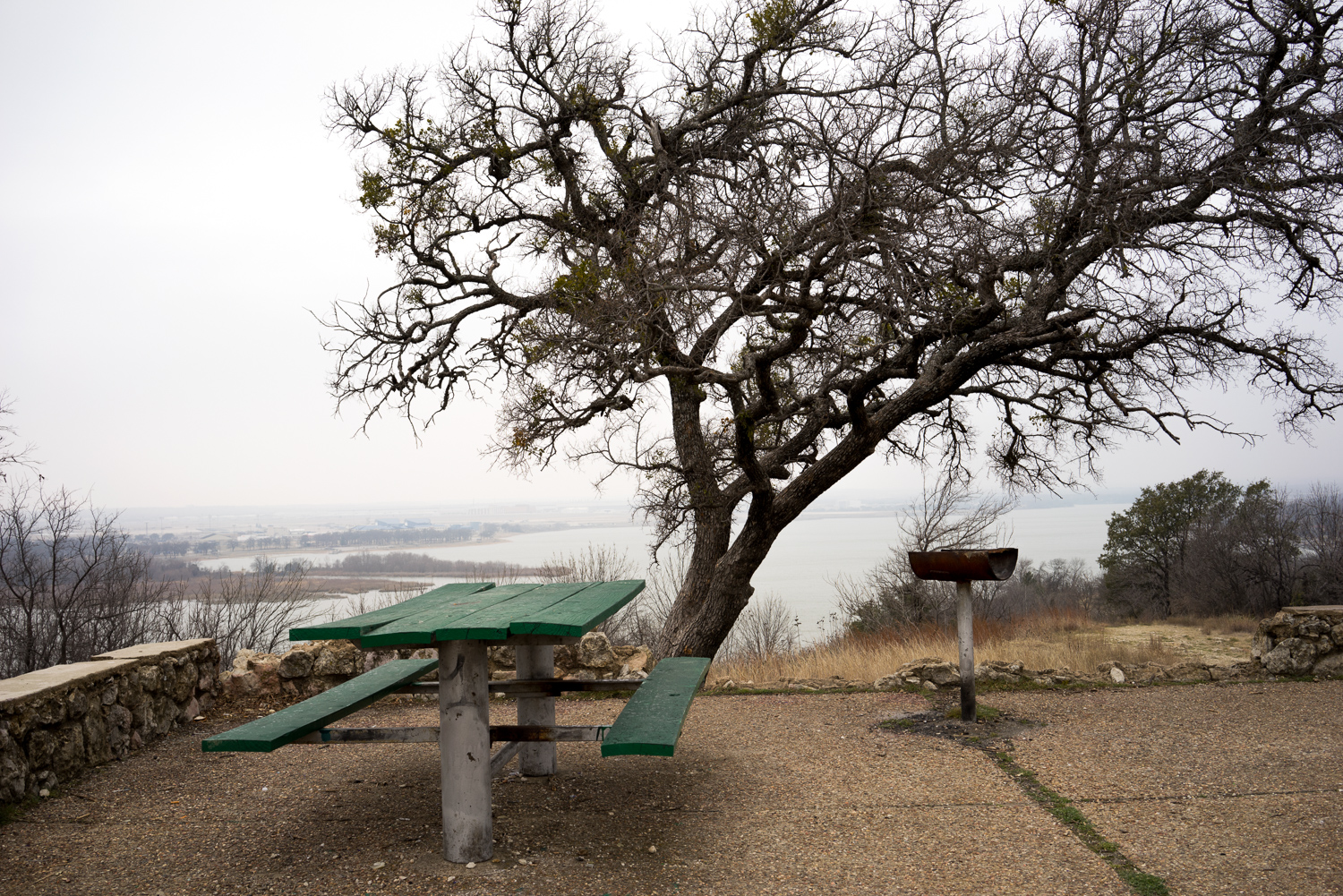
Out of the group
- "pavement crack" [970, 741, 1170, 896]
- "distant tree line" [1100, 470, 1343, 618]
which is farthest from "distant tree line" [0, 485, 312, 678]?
"distant tree line" [1100, 470, 1343, 618]

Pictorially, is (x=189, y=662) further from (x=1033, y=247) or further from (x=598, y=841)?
(x=1033, y=247)

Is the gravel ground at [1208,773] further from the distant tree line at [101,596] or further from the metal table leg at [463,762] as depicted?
the distant tree line at [101,596]

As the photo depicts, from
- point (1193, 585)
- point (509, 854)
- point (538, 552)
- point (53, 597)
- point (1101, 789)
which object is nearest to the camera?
point (509, 854)

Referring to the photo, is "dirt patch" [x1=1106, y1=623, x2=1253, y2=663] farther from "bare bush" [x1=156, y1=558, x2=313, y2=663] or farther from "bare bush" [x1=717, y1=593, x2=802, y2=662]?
"bare bush" [x1=156, y1=558, x2=313, y2=663]

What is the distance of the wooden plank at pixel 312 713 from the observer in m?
2.94

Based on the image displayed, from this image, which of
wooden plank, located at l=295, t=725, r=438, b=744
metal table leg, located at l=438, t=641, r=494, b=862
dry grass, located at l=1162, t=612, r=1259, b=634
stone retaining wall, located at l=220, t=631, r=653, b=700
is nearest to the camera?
metal table leg, located at l=438, t=641, r=494, b=862

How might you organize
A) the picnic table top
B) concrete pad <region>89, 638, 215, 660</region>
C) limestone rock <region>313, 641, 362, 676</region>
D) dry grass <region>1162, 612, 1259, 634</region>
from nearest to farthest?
1. the picnic table top
2. concrete pad <region>89, 638, 215, 660</region>
3. limestone rock <region>313, 641, 362, 676</region>
4. dry grass <region>1162, 612, 1259, 634</region>

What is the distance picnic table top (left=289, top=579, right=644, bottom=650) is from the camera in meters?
3.03

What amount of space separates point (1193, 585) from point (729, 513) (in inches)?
610

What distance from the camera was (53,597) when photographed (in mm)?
11242

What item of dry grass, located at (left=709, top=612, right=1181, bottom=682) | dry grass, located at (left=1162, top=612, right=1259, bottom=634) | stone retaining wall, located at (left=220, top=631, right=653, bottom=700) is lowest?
dry grass, located at (left=1162, top=612, right=1259, bottom=634)

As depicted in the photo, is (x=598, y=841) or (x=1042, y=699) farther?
(x=1042, y=699)

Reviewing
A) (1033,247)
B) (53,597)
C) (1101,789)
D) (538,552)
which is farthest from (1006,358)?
Answer: (53,597)

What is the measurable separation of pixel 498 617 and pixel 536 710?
1.14m
